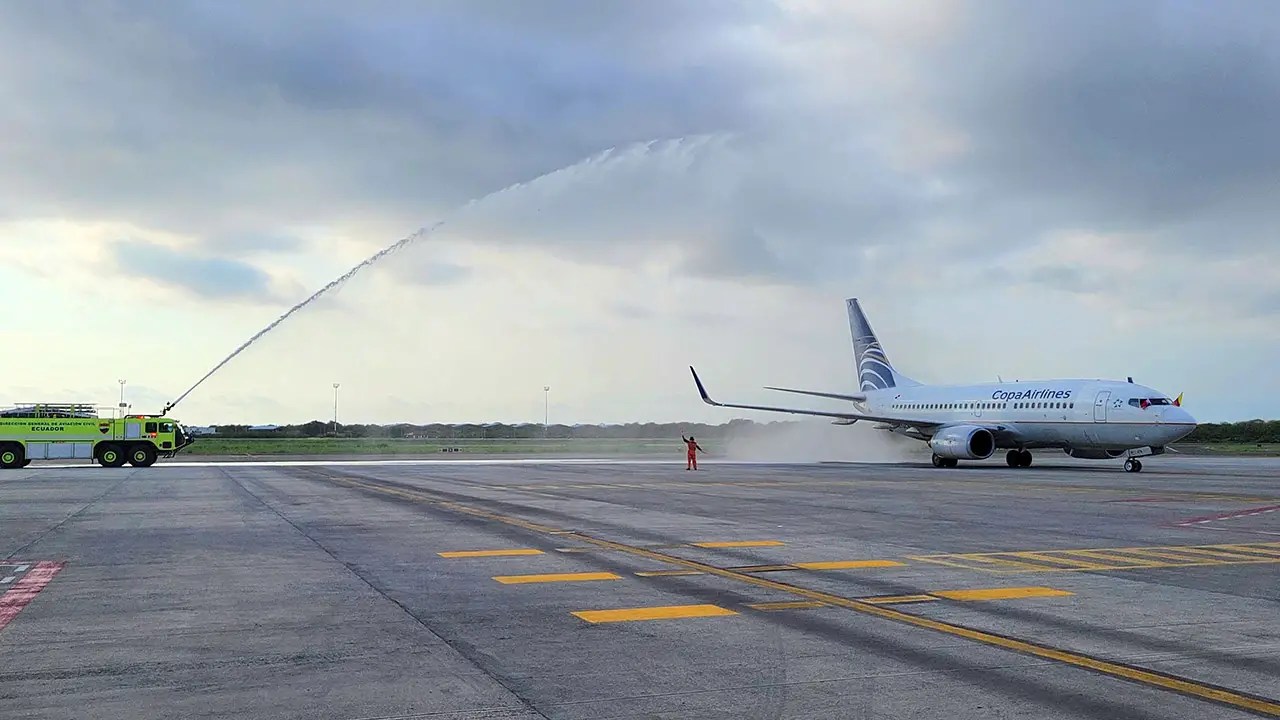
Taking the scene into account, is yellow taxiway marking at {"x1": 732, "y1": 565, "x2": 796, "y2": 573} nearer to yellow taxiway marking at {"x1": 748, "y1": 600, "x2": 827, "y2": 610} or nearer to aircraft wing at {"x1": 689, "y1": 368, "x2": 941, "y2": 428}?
yellow taxiway marking at {"x1": 748, "y1": 600, "x2": 827, "y2": 610}

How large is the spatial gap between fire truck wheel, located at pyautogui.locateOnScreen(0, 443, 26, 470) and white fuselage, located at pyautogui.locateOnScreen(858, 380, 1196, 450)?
44.4 meters

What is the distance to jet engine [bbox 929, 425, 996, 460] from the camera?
168ft

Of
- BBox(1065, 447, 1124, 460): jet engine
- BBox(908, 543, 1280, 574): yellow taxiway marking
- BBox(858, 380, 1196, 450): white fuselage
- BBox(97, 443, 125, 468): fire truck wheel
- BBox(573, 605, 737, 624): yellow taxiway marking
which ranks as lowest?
BBox(573, 605, 737, 624): yellow taxiway marking

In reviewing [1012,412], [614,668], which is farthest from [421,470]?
[614,668]

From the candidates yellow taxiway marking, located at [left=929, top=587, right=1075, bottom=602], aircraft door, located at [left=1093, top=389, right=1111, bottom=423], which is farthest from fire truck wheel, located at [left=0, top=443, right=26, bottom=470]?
yellow taxiway marking, located at [left=929, top=587, right=1075, bottom=602]

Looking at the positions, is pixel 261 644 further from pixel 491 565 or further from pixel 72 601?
pixel 491 565

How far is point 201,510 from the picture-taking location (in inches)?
920

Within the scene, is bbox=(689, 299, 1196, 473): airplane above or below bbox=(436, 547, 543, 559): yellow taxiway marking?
above

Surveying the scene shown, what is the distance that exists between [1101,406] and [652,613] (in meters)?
40.9

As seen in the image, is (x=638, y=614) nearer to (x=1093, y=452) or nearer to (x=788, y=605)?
(x=788, y=605)

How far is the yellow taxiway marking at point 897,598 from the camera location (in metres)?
11.0

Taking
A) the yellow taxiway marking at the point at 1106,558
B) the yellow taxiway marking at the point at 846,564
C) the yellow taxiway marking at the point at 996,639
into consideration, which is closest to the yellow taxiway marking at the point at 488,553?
the yellow taxiway marking at the point at 996,639

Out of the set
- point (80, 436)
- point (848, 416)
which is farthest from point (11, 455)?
point (848, 416)

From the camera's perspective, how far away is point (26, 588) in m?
12.0
